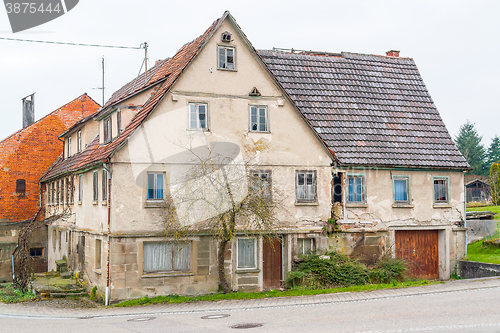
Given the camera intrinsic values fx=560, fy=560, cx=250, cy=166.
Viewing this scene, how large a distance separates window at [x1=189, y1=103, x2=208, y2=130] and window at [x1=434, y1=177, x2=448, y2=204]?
10381 millimetres

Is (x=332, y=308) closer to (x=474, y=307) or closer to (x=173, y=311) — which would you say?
(x=474, y=307)

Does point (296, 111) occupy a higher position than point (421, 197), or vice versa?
point (296, 111)

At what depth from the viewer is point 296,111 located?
71.3ft

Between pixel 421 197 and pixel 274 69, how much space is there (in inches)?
334

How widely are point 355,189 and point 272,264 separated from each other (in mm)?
4678

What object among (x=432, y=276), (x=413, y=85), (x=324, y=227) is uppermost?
(x=413, y=85)

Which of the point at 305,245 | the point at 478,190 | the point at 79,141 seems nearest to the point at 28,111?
the point at 79,141

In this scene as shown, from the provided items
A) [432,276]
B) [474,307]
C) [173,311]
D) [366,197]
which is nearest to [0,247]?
[173,311]

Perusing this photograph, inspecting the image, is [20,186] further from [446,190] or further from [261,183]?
[446,190]

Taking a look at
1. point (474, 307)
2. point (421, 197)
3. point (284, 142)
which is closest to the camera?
point (474, 307)

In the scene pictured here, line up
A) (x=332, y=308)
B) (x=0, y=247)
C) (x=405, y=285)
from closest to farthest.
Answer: (x=332, y=308) < (x=405, y=285) < (x=0, y=247)

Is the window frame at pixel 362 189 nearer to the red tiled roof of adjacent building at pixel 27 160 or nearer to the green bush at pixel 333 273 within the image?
the green bush at pixel 333 273

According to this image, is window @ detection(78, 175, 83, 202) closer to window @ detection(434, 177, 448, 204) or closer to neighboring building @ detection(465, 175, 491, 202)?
window @ detection(434, 177, 448, 204)

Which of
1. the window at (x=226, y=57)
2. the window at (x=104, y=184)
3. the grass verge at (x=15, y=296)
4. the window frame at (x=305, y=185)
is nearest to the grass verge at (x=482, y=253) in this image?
the window frame at (x=305, y=185)
